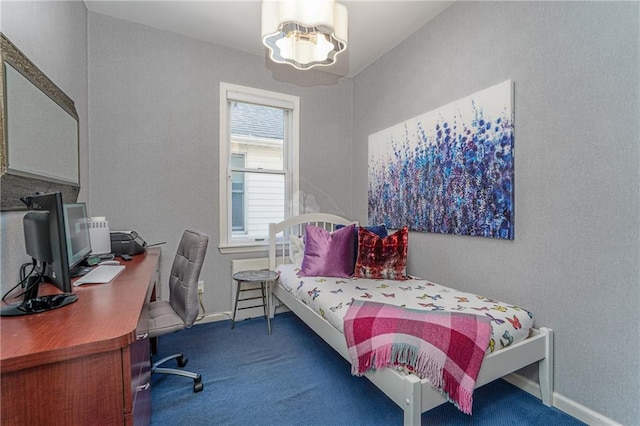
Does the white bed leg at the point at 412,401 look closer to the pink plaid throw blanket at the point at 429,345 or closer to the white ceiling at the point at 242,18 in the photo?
the pink plaid throw blanket at the point at 429,345

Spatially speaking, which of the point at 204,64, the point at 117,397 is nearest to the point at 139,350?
the point at 117,397

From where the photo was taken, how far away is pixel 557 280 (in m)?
1.63

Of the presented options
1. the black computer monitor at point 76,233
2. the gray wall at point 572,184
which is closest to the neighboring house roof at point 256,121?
the black computer monitor at point 76,233

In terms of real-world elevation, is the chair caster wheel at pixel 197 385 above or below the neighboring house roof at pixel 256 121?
below

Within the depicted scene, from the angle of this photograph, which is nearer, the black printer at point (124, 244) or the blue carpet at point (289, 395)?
the blue carpet at point (289, 395)

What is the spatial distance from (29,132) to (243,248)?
184 centimetres

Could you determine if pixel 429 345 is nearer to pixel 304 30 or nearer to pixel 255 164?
pixel 304 30

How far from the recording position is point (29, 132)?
4.51 ft

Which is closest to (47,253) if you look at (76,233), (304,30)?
(76,233)

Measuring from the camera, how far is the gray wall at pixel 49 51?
1.24m

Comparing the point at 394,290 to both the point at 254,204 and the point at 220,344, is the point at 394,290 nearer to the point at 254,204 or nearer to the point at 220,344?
the point at 220,344

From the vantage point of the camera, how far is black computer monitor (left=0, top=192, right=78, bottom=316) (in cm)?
101

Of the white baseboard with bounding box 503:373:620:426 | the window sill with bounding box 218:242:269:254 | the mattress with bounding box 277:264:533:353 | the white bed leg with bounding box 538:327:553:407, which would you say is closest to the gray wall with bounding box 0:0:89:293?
the window sill with bounding box 218:242:269:254

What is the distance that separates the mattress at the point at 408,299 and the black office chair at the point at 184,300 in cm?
79
